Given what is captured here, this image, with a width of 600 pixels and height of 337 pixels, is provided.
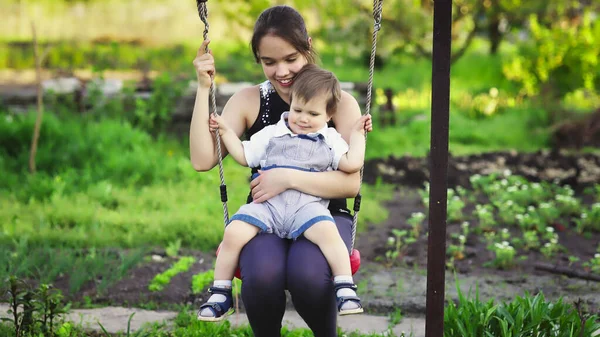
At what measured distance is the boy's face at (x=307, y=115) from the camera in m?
3.08

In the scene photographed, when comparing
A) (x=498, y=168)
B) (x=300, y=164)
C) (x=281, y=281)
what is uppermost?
(x=300, y=164)

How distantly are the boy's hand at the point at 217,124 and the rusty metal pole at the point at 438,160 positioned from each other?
2.67 ft

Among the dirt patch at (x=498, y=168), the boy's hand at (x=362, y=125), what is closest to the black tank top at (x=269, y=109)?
the boy's hand at (x=362, y=125)

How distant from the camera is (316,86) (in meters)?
3.07

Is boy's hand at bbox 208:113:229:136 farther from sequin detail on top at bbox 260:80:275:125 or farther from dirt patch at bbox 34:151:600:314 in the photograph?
dirt patch at bbox 34:151:600:314

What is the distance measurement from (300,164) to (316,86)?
31cm

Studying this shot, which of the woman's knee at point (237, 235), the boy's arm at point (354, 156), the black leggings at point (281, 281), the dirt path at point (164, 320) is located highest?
the boy's arm at point (354, 156)

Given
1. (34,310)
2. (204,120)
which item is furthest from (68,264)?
(204,120)

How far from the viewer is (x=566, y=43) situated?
880 centimetres

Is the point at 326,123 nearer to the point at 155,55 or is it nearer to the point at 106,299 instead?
the point at 106,299

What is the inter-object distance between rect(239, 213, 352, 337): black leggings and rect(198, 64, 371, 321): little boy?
1.6 inches

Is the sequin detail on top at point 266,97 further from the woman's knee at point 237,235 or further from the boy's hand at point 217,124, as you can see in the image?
the woman's knee at point 237,235

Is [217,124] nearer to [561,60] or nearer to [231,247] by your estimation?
[231,247]

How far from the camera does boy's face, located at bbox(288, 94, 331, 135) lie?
308 cm
